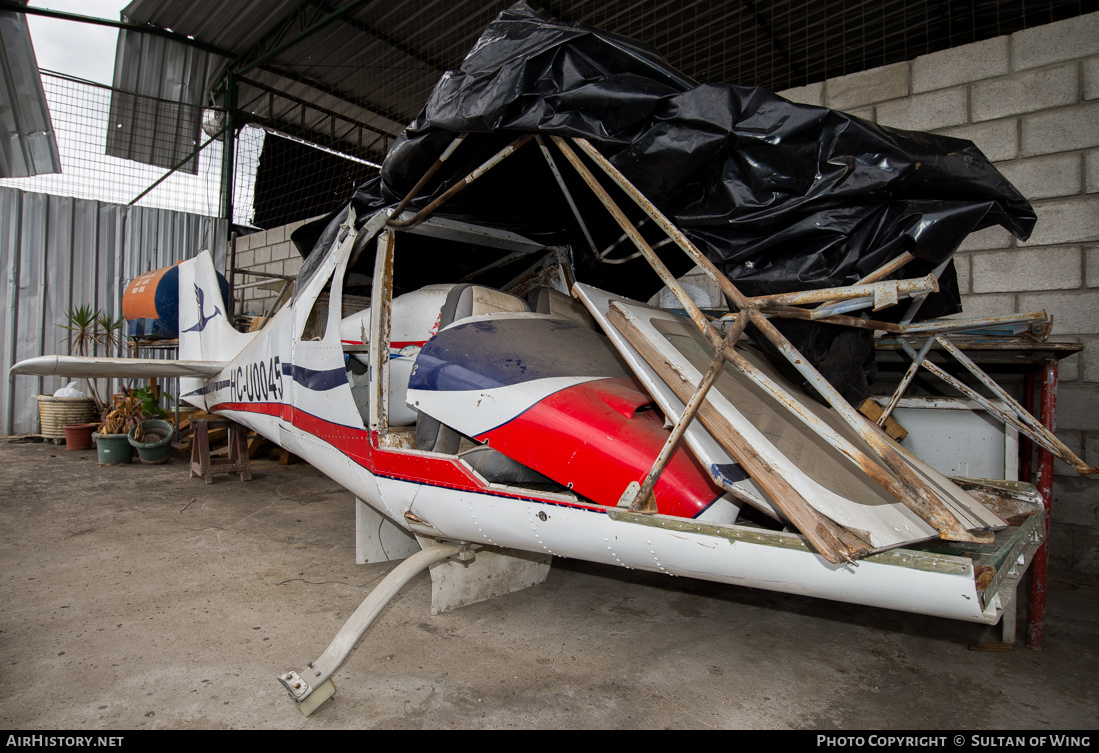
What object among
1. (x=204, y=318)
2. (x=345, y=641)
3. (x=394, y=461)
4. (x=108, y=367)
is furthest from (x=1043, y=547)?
(x=204, y=318)

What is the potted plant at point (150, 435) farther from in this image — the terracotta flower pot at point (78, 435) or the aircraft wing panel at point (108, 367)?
the aircraft wing panel at point (108, 367)

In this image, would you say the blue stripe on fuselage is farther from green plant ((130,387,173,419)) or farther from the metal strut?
green plant ((130,387,173,419))

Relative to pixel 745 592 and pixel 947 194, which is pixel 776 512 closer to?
pixel 947 194

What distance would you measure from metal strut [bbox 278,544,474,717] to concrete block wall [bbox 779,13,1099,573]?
3.77 meters

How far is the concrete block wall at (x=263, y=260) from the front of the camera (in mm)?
8141

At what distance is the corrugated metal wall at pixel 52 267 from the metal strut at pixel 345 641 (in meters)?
8.95

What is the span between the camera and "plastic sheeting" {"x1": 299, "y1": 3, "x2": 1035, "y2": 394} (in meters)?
1.63

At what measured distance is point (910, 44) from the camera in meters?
7.14

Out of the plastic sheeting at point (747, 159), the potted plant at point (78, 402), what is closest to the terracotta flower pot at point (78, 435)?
Result: the potted plant at point (78, 402)

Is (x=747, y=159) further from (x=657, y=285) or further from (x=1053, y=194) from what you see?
(x=1053, y=194)

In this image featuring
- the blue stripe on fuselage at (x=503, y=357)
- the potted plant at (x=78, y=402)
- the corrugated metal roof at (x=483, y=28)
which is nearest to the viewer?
the blue stripe on fuselage at (x=503, y=357)

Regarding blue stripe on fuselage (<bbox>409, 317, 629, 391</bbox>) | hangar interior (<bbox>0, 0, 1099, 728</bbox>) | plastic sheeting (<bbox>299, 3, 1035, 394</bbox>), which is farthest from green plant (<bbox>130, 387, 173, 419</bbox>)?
plastic sheeting (<bbox>299, 3, 1035, 394</bbox>)
